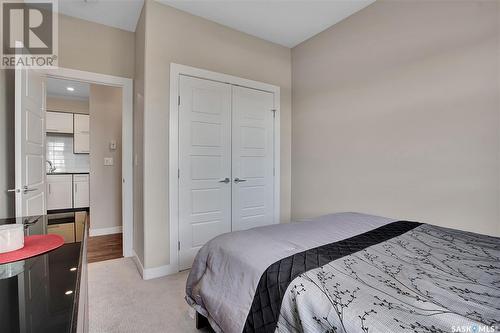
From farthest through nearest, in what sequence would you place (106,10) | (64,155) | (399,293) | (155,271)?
(64,155)
(106,10)
(155,271)
(399,293)

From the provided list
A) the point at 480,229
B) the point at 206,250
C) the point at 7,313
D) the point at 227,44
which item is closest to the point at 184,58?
the point at 227,44

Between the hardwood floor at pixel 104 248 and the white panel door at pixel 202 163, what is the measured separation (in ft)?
3.61

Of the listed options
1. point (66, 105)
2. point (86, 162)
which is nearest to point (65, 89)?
point (66, 105)

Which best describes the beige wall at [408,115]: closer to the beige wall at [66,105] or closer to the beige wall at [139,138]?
the beige wall at [139,138]

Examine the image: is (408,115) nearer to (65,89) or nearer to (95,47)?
(95,47)

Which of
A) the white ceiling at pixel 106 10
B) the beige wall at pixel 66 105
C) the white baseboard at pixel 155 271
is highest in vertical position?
the white ceiling at pixel 106 10

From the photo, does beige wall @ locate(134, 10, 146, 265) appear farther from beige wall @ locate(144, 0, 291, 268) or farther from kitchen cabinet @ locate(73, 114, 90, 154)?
kitchen cabinet @ locate(73, 114, 90, 154)

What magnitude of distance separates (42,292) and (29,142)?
2.10m

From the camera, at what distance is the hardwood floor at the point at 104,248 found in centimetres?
303

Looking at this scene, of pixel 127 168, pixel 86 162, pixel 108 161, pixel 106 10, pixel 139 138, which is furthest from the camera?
pixel 86 162

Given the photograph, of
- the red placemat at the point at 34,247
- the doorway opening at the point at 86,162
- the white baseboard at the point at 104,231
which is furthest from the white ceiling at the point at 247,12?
the white baseboard at the point at 104,231

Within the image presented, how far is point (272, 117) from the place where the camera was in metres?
3.36

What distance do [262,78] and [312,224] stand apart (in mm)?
2246

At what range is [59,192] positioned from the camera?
17.2 feet
